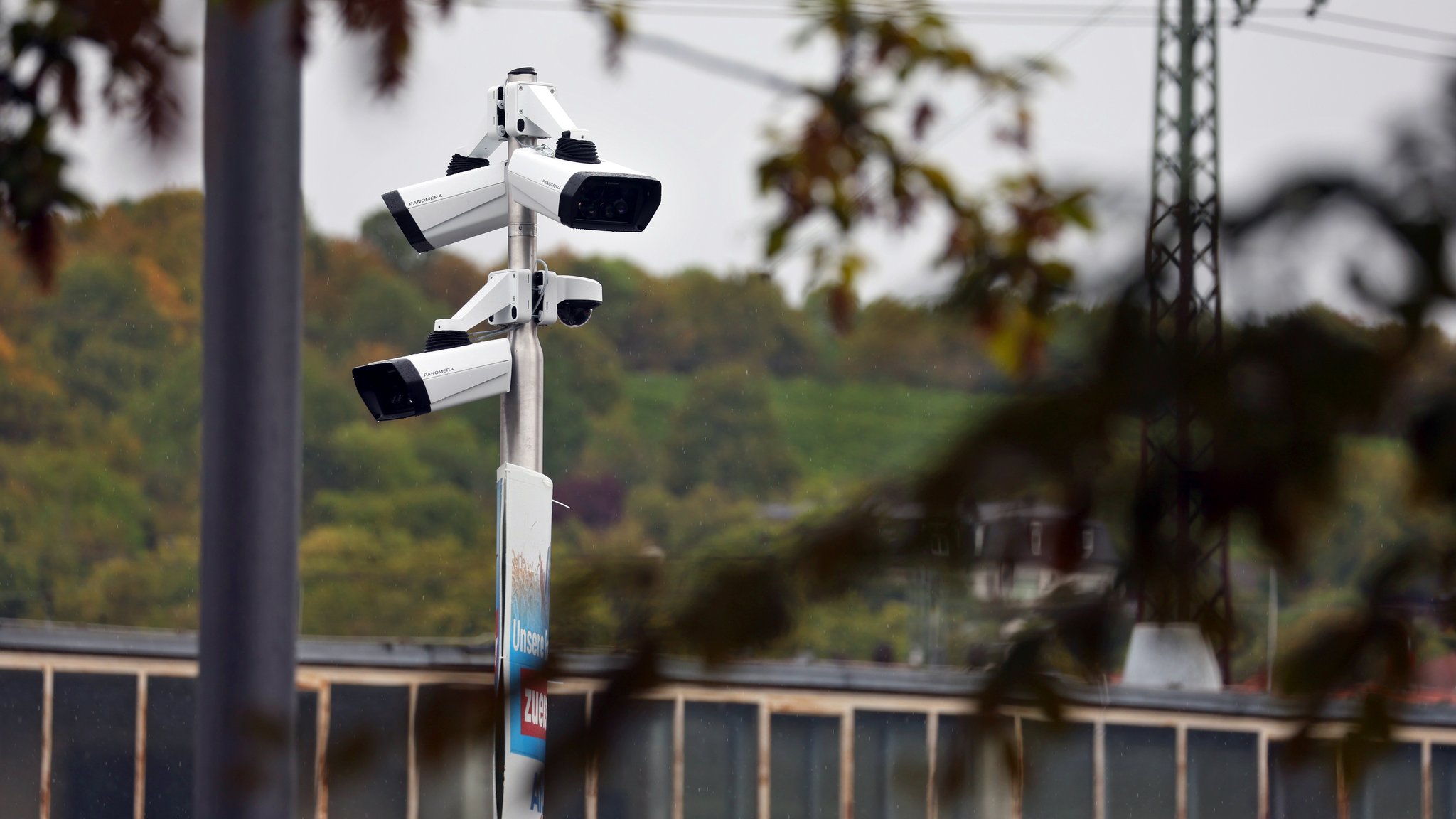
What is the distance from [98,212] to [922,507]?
4.22ft

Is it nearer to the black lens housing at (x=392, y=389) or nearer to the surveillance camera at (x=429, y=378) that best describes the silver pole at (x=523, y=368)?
the surveillance camera at (x=429, y=378)

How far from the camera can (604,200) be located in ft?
15.7

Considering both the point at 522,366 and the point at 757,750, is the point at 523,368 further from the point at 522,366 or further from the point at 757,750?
the point at 757,750

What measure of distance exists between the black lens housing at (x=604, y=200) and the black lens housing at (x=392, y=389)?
728 millimetres

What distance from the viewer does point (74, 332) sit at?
56.0 metres

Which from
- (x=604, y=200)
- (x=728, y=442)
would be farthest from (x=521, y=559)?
(x=728, y=442)

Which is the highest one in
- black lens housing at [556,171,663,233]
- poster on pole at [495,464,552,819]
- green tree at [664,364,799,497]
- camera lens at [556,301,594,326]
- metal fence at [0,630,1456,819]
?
green tree at [664,364,799,497]

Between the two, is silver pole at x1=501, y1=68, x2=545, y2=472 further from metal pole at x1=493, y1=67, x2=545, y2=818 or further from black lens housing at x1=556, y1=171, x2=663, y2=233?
black lens housing at x1=556, y1=171, x2=663, y2=233

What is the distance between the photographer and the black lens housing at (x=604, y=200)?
474 cm

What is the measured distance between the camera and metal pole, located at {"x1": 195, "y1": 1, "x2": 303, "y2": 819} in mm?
2301

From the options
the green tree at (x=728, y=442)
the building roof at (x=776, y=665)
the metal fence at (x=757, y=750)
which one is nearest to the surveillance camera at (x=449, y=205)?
the building roof at (x=776, y=665)

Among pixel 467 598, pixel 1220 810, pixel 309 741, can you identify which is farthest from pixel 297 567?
pixel 467 598

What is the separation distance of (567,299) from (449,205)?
0.51m

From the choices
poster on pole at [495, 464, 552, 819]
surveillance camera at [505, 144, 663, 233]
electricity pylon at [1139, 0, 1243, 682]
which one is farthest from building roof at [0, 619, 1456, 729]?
electricity pylon at [1139, 0, 1243, 682]
